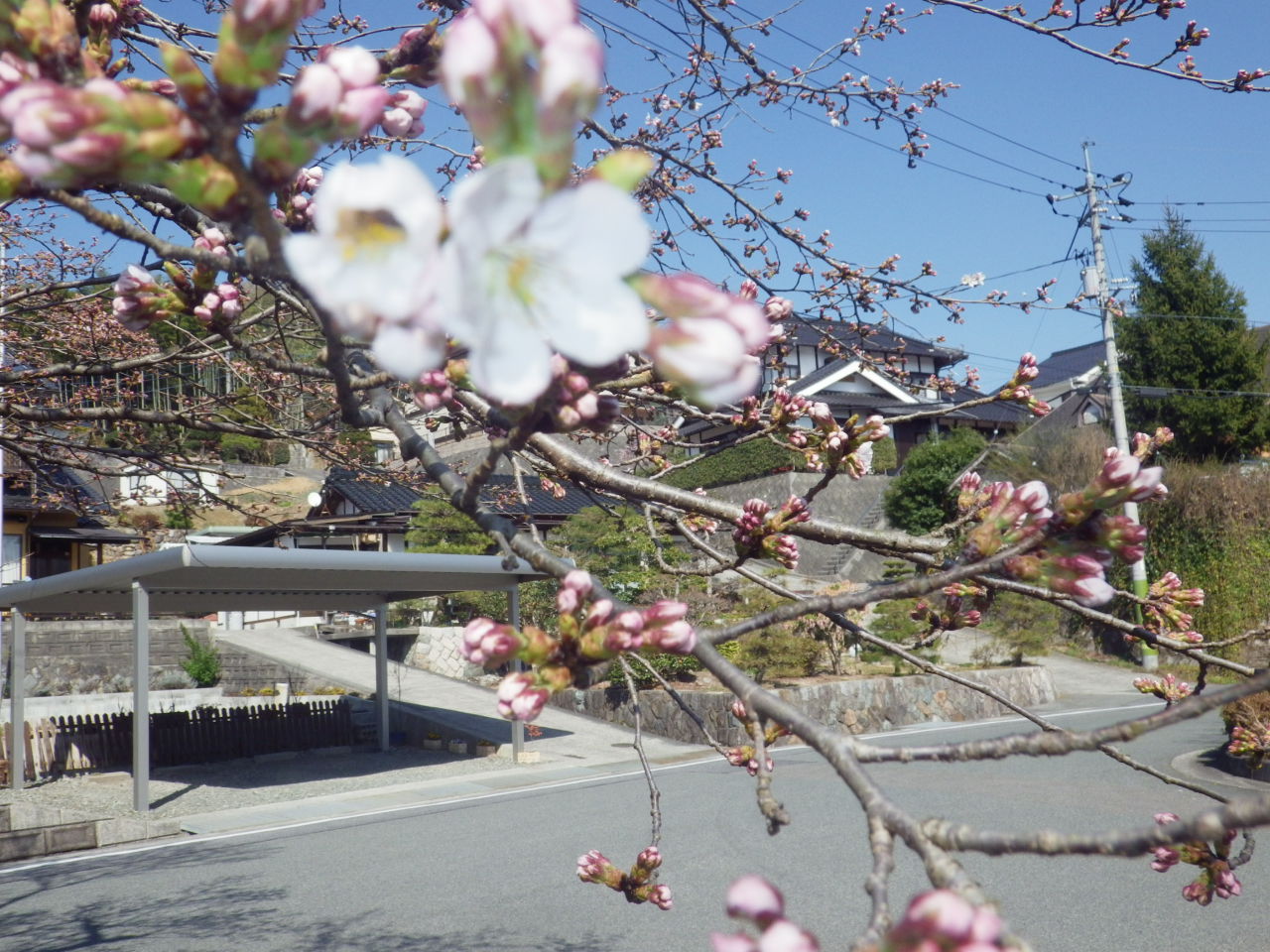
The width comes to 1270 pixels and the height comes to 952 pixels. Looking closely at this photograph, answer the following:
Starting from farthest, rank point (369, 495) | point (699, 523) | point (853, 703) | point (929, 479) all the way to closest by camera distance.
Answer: point (929, 479), point (369, 495), point (853, 703), point (699, 523)

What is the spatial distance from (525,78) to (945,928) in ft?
1.43

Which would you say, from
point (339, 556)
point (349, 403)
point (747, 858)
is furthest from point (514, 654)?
point (339, 556)

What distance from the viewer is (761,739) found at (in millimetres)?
821

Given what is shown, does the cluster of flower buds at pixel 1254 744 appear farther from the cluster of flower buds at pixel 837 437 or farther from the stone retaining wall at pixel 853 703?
the stone retaining wall at pixel 853 703

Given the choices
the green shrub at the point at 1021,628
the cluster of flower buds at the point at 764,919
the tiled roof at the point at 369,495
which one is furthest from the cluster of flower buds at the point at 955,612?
the tiled roof at the point at 369,495

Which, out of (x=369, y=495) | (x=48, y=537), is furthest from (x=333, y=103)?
(x=48, y=537)

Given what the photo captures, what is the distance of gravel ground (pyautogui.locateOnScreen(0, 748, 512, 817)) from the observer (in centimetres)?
1144

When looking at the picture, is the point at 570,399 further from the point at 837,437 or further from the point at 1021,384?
the point at 1021,384

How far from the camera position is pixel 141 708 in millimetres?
11453

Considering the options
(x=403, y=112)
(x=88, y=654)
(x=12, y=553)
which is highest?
(x=12, y=553)

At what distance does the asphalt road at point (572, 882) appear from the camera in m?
5.80

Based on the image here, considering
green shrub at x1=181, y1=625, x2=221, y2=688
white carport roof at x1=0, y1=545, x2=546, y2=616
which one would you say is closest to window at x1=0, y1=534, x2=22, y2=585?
green shrub at x1=181, y1=625, x2=221, y2=688

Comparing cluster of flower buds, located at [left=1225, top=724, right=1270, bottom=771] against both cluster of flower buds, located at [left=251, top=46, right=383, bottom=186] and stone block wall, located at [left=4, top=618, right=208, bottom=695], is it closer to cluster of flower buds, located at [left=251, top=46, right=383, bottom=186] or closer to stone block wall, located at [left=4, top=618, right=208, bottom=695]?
cluster of flower buds, located at [left=251, top=46, right=383, bottom=186]

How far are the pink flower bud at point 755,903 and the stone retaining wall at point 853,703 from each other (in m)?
14.3
